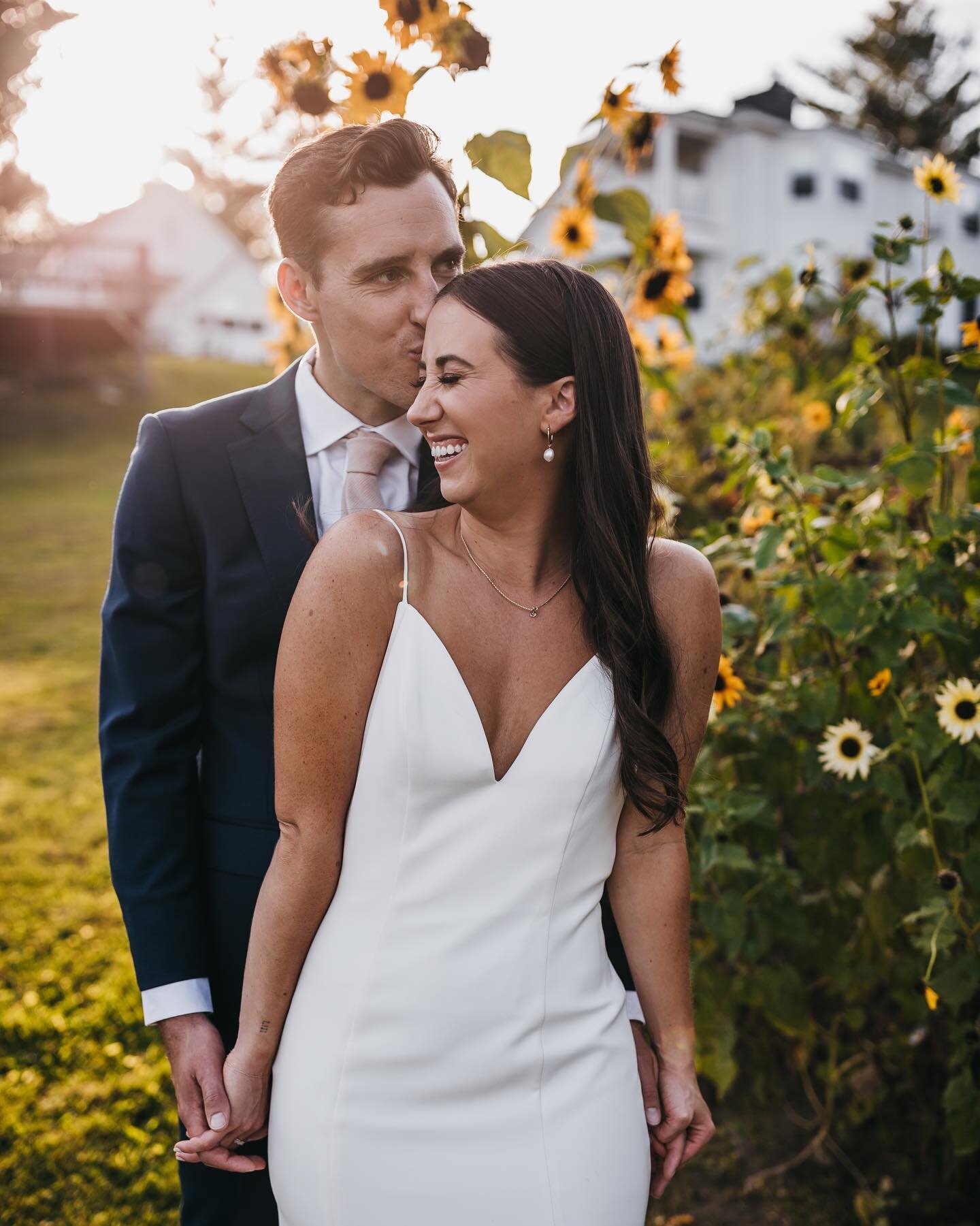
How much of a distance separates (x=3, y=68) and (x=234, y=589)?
20.2 m

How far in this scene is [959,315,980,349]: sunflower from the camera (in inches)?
98.2

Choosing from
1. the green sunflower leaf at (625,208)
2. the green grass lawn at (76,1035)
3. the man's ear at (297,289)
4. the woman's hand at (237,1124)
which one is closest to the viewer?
the woman's hand at (237,1124)

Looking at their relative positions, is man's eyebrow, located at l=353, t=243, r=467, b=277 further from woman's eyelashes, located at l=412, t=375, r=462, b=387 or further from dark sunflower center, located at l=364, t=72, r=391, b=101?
dark sunflower center, located at l=364, t=72, r=391, b=101

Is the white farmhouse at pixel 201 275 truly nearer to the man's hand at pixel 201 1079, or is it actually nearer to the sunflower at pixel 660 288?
the sunflower at pixel 660 288

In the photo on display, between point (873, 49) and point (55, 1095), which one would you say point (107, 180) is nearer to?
point (873, 49)

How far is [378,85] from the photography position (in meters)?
2.43

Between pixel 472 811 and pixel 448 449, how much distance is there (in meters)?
0.56

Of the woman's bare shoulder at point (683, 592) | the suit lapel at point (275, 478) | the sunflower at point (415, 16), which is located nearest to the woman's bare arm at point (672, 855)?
the woman's bare shoulder at point (683, 592)

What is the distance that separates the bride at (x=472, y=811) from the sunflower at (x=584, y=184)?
4.06 feet

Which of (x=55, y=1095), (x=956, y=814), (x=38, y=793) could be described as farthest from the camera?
(x=38, y=793)

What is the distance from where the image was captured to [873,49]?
33.6m

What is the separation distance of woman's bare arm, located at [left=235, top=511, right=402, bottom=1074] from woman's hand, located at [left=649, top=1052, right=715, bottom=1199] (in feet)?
2.26

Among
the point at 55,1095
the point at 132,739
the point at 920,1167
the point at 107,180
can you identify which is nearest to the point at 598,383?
the point at 132,739

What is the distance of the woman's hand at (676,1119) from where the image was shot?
6.39 ft
